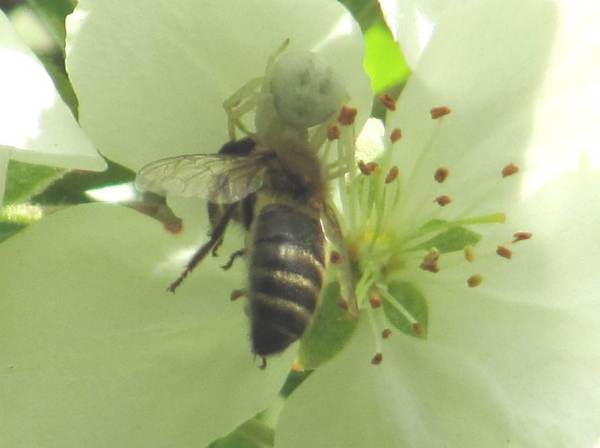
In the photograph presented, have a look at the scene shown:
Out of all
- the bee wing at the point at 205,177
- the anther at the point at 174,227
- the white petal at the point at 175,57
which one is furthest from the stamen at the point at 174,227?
the bee wing at the point at 205,177

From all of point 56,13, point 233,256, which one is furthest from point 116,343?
point 56,13

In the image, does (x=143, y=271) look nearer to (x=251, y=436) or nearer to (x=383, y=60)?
(x=251, y=436)

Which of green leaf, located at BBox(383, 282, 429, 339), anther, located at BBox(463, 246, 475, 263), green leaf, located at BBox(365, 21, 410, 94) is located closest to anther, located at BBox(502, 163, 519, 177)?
anther, located at BBox(463, 246, 475, 263)

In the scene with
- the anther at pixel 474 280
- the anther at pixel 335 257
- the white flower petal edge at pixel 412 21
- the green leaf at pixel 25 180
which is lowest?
the anther at pixel 474 280

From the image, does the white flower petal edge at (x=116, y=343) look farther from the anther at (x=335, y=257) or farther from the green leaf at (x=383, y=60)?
the green leaf at (x=383, y=60)

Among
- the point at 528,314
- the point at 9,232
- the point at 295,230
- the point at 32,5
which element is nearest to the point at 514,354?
the point at 528,314

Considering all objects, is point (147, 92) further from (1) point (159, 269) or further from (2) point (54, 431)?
(2) point (54, 431)
